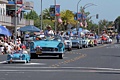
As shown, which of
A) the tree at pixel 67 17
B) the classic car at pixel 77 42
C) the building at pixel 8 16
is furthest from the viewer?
the tree at pixel 67 17

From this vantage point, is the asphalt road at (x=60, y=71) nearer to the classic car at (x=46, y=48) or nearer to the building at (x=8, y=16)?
the classic car at (x=46, y=48)

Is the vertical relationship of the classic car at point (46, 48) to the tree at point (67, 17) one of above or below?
below

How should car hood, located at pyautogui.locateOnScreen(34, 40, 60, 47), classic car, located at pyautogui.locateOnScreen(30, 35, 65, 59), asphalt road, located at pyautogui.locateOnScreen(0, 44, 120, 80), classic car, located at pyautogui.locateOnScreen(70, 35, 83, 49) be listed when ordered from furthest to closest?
classic car, located at pyautogui.locateOnScreen(70, 35, 83, 49), car hood, located at pyautogui.locateOnScreen(34, 40, 60, 47), classic car, located at pyautogui.locateOnScreen(30, 35, 65, 59), asphalt road, located at pyautogui.locateOnScreen(0, 44, 120, 80)

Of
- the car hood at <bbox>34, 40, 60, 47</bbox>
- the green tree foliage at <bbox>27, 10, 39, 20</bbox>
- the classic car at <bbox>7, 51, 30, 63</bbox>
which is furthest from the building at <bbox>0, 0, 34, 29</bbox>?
the green tree foliage at <bbox>27, 10, 39, 20</bbox>

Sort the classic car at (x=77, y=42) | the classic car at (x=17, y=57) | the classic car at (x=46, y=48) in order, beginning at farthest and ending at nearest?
the classic car at (x=77, y=42) → the classic car at (x=46, y=48) → the classic car at (x=17, y=57)

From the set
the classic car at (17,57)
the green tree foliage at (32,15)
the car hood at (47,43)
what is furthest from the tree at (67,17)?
the classic car at (17,57)

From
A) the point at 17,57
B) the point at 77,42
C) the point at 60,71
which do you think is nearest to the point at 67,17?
the point at 77,42

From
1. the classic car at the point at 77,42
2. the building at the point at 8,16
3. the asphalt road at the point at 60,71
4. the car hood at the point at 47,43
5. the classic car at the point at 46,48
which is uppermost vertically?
the building at the point at 8,16

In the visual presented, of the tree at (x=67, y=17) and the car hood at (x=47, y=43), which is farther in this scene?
the tree at (x=67, y=17)

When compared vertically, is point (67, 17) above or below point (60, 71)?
above

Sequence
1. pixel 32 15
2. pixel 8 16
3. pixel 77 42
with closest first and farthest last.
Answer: pixel 77 42, pixel 8 16, pixel 32 15

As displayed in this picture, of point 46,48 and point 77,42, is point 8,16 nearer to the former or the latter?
point 77,42

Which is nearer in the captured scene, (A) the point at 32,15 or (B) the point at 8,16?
(B) the point at 8,16

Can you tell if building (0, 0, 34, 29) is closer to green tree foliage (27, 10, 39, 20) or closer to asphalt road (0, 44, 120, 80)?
asphalt road (0, 44, 120, 80)
